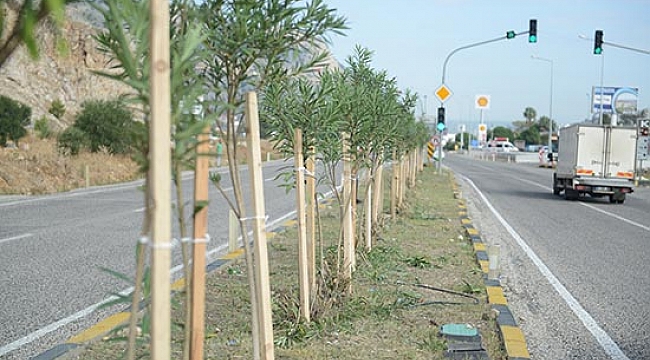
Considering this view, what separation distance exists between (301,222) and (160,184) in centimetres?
357

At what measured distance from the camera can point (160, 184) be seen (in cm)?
262

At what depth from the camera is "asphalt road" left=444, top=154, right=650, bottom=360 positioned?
7.28 meters

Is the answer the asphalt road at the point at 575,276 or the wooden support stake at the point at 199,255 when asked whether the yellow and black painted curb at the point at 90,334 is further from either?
the asphalt road at the point at 575,276

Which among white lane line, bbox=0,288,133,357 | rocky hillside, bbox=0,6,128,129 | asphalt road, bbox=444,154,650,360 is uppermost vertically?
rocky hillside, bbox=0,6,128,129

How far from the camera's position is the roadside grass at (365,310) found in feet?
19.7

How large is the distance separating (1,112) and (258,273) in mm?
31392

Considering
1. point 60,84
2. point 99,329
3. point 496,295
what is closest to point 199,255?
point 99,329

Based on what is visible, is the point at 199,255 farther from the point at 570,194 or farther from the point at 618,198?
the point at 570,194

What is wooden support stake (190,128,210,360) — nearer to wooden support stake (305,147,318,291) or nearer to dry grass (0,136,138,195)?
wooden support stake (305,147,318,291)

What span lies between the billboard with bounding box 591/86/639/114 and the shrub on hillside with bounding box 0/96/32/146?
49914 mm

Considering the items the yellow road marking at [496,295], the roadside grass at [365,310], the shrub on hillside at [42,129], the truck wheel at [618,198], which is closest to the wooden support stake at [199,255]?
the roadside grass at [365,310]

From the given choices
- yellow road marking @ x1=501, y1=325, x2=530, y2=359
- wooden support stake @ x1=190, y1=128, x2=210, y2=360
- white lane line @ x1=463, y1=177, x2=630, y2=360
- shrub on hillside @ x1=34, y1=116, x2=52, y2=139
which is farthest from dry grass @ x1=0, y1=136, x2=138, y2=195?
wooden support stake @ x1=190, y1=128, x2=210, y2=360

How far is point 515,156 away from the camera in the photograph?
7700 cm

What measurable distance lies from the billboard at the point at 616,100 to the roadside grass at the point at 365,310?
61.2 metres
